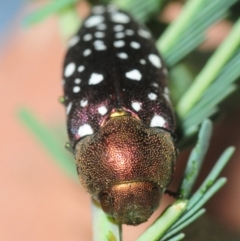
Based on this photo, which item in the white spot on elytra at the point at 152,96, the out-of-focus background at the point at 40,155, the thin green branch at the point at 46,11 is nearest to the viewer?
the white spot on elytra at the point at 152,96

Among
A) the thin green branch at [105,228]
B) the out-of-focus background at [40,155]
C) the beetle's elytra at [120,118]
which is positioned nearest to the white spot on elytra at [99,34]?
the beetle's elytra at [120,118]

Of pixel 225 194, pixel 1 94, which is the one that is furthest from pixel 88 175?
pixel 1 94

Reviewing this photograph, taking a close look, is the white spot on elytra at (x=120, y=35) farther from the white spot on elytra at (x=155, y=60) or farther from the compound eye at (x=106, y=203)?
the compound eye at (x=106, y=203)

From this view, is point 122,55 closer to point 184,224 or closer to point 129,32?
point 129,32

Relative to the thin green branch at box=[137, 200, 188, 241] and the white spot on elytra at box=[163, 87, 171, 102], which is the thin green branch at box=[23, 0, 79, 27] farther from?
the thin green branch at box=[137, 200, 188, 241]

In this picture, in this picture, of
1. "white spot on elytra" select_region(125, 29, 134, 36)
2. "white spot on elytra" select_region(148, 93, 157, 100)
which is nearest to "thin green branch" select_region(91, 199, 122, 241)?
"white spot on elytra" select_region(148, 93, 157, 100)

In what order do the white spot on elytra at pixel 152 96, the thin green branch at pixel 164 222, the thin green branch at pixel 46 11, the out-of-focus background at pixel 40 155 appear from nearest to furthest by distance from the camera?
the thin green branch at pixel 164 222 → the white spot on elytra at pixel 152 96 → the thin green branch at pixel 46 11 → the out-of-focus background at pixel 40 155
